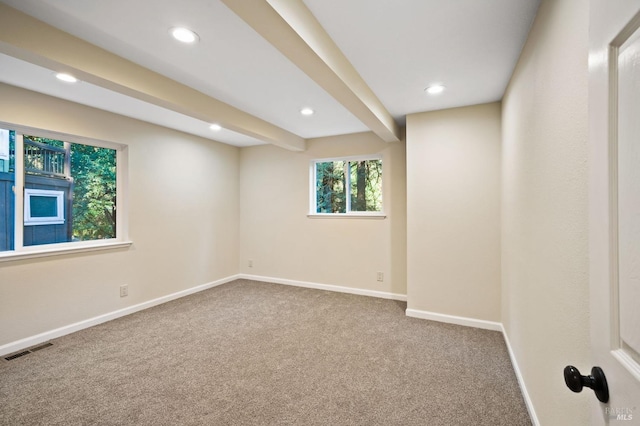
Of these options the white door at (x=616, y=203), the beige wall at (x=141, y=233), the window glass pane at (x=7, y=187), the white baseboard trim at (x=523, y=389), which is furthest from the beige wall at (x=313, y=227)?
the white door at (x=616, y=203)

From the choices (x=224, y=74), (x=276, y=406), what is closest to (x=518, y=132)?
(x=224, y=74)

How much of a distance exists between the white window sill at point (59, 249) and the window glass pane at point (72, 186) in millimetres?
81

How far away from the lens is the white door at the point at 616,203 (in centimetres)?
52

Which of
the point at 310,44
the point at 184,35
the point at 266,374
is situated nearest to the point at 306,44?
the point at 310,44

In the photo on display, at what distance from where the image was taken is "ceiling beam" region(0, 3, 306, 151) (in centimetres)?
163

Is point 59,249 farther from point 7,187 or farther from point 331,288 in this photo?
point 331,288

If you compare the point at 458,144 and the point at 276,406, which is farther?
the point at 458,144

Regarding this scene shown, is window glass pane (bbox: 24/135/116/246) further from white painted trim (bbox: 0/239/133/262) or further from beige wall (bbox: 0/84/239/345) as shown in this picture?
beige wall (bbox: 0/84/239/345)

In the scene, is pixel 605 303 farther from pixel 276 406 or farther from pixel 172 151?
pixel 172 151

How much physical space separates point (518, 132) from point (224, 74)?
7.58 feet

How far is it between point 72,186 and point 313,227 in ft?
9.99

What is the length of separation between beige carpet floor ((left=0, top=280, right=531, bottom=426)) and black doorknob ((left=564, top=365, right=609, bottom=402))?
1383mm

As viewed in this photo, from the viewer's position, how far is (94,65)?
1.96m

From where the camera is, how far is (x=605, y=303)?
618 mm
